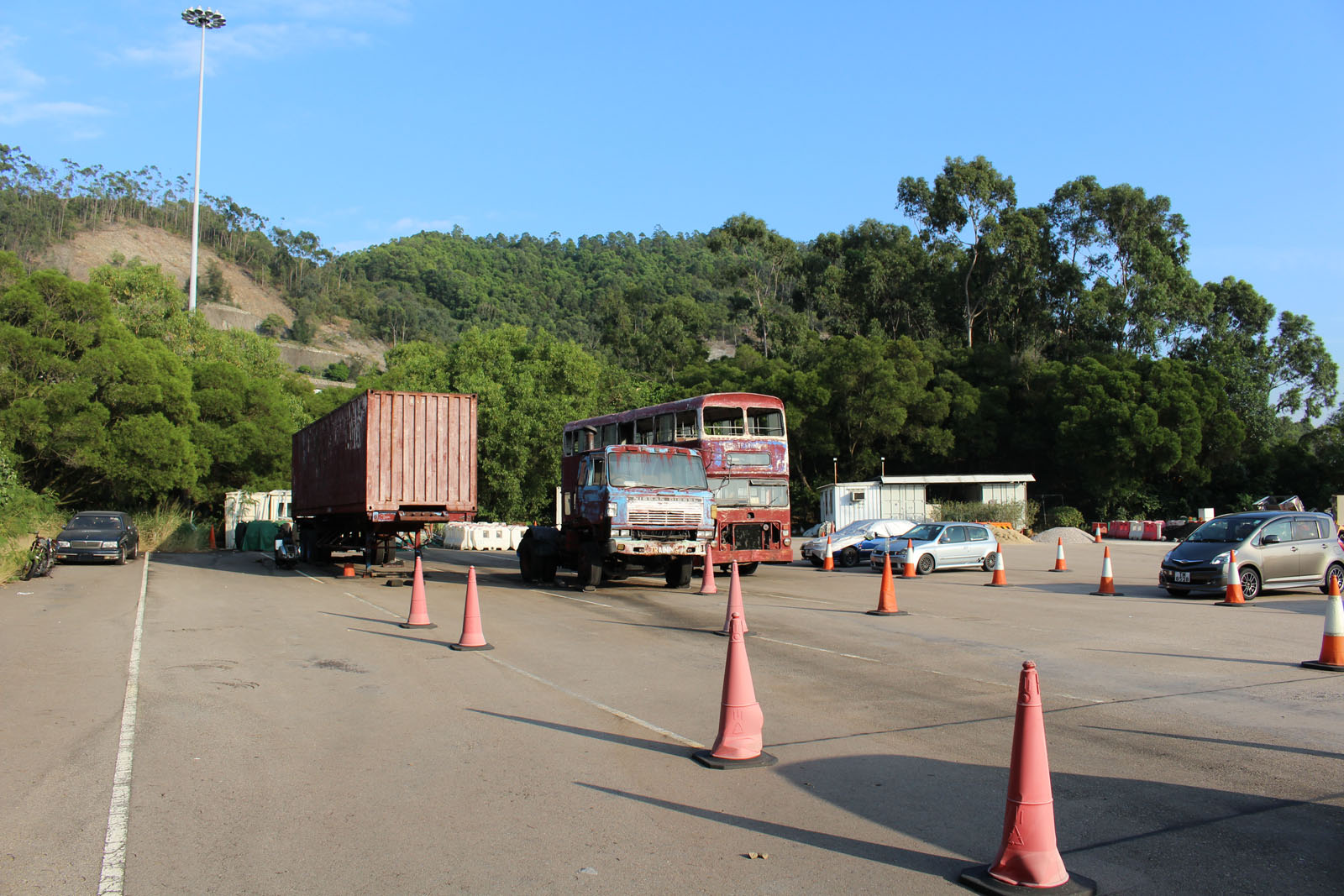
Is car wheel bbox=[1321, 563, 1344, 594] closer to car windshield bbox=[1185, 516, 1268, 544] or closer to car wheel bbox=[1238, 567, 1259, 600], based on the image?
car wheel bbox=[1238, 567, 1259, 600]

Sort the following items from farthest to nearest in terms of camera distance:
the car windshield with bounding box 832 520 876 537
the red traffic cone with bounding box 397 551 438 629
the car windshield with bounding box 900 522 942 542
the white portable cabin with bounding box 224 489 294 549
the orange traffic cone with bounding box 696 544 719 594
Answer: the white portable cabin with bounding box 224 489 294 549, the car windshield with bounding box 832 520 876 537, the car windshield with bounding box 900 522 942 542, the orange traffic cone with bounding box 696 544 719 594, the red traffic cone with bounding box 397 551 438 629

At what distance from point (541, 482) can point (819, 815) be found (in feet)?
145

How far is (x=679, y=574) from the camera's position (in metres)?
21.0

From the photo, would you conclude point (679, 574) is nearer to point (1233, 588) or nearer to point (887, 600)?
point (887, 600)

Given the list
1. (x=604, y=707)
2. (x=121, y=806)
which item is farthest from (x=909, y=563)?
(x=121, y=806)

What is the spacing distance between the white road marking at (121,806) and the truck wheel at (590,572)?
10979mm

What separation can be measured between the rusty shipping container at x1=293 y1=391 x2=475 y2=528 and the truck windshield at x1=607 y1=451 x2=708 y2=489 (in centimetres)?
395

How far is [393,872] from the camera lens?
15.7 ft

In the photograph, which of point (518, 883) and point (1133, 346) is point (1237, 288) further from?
point (518, 883)

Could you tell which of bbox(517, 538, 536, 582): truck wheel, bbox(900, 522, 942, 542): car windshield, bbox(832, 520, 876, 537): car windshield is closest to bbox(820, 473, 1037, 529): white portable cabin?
bbox(832, 520, 876, 537): car windshield

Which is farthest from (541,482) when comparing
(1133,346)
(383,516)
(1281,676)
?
(1281,676)

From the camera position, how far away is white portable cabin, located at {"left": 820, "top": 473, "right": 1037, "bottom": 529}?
4788cm

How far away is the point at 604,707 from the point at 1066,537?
4110 cm

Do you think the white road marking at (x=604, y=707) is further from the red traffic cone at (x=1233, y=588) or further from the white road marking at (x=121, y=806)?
the red traffic cone at (x=1233, y=588)
